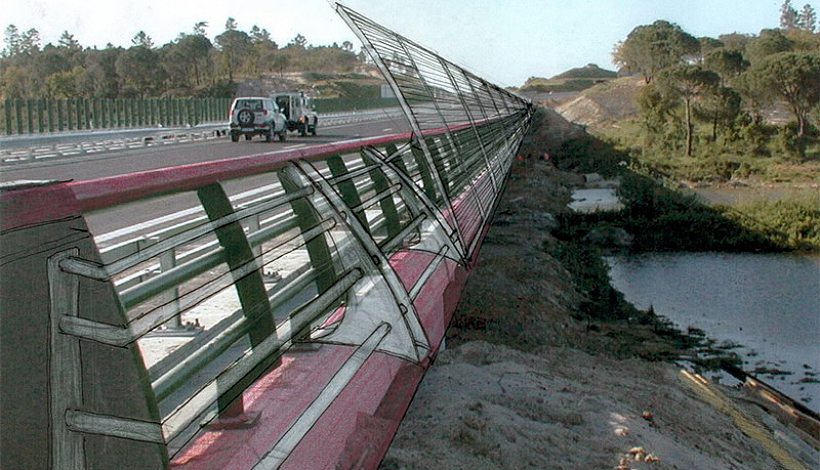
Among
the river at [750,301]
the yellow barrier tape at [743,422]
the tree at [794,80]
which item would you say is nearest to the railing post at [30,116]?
the river at [750,301]

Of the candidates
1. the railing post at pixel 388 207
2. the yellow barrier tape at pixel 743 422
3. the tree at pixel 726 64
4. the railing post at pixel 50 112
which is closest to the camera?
the railing post at pixel 388 207

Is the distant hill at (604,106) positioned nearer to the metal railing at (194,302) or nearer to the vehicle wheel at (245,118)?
the vehicle wheel at (245,118)

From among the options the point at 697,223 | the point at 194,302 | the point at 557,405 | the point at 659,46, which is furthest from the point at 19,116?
the point at 659,46

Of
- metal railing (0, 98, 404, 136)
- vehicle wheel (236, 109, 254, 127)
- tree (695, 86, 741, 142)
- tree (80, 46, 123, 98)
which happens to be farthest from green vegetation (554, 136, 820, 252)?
tree (695, 86, 741, 142)

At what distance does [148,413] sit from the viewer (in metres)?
1.76

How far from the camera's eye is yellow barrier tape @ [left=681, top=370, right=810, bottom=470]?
23.2 feet

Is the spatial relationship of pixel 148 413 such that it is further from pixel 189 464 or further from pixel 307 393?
pixel 307 393

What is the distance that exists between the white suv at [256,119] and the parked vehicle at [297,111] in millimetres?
2627

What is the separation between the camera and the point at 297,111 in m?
34.2

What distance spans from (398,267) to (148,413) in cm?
239

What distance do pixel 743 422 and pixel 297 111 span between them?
27.8m

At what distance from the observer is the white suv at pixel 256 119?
95.0ft

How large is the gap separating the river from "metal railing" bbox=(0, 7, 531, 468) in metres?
8.99

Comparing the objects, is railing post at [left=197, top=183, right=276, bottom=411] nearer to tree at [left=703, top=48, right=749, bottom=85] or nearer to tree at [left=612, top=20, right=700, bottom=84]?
tree at [left=703, top=48, right=749, bottom=85]
